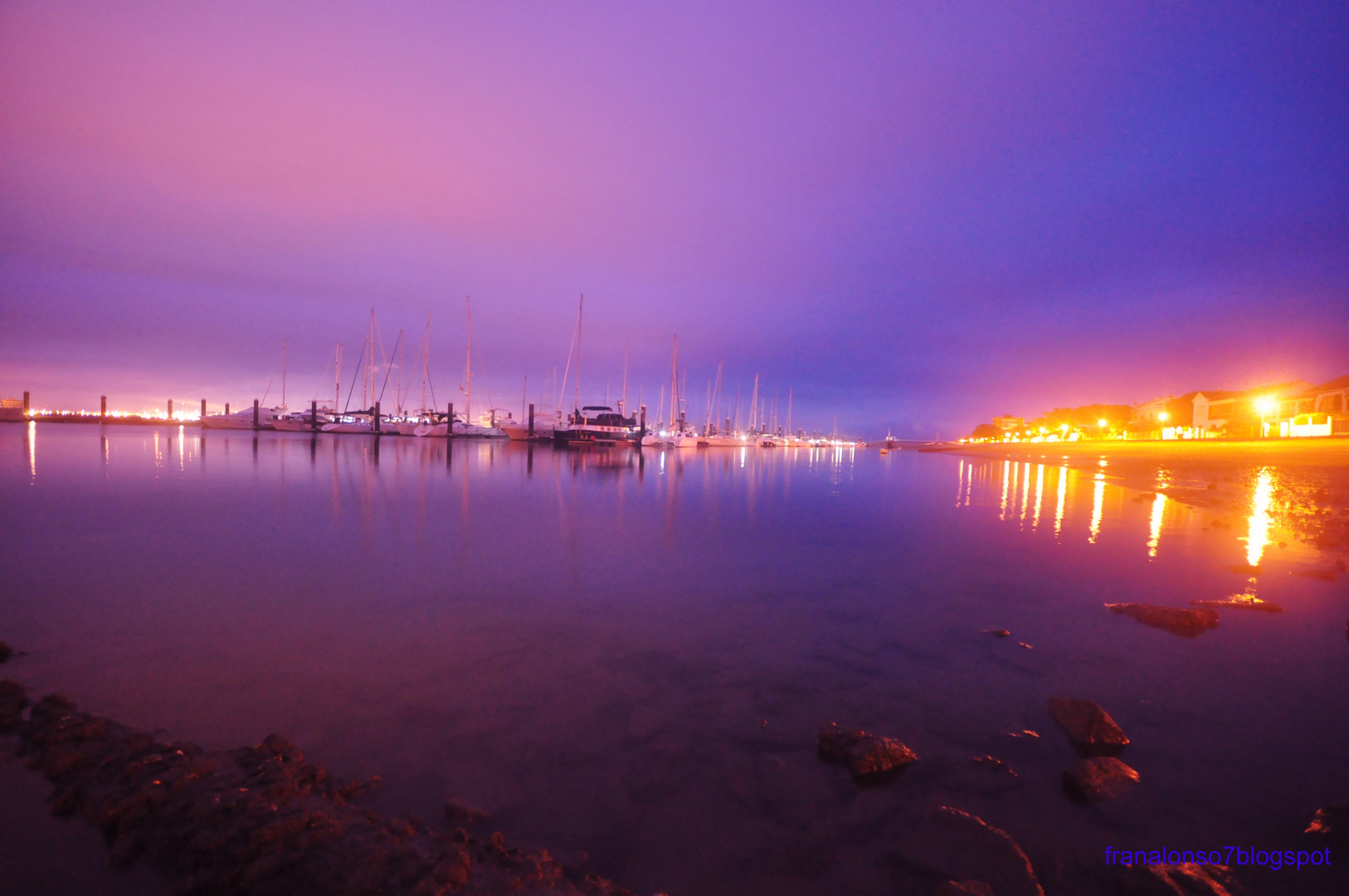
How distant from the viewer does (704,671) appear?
17.5ft

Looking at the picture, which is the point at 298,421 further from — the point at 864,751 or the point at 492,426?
the point at 864,751

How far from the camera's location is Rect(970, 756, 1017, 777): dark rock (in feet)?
12.5

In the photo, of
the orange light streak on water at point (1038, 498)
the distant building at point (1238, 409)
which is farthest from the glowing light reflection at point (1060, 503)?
the distant building at point (1238, 409)

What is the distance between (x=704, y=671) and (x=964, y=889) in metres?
2.84

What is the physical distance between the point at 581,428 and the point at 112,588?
70479 millimetres

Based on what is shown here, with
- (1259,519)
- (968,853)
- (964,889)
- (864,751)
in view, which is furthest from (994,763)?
(1259,519)

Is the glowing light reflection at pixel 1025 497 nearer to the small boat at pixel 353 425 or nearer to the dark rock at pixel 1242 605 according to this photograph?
the dark rock at pixel 1242 605

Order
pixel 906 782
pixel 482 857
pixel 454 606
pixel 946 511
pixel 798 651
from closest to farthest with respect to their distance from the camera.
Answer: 1. pixel 482 857
2. pixel 906 782
3. pixel 798 651
4. pixel 454 606
5. pixel 946 511

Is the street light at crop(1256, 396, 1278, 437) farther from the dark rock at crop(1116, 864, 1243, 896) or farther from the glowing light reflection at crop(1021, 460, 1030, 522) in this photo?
the dark rock at crop(1116, 864, 1243, 896)

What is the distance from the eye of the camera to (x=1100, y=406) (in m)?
113

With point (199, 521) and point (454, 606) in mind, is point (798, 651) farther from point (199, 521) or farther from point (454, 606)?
point (199, 521)

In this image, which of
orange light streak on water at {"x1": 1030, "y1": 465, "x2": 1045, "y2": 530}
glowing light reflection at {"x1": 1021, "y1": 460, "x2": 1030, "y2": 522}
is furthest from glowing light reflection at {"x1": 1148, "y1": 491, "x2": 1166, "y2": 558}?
glowing light reflection at {"x1": 1021, "y1": 460, "x2": 1030, "y2": 522}

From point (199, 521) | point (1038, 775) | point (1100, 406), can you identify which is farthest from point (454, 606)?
point (1100, 406)

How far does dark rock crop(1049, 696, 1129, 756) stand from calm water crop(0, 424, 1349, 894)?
0.45 feet
